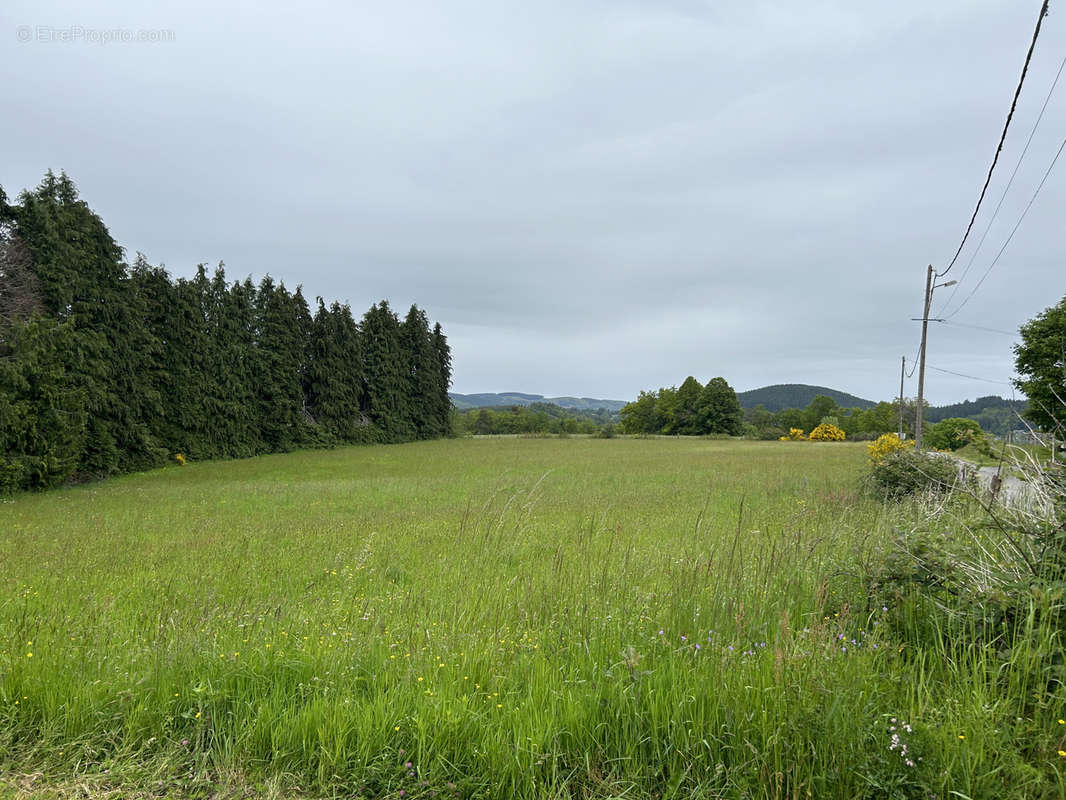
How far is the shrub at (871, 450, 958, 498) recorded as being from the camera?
429 inches

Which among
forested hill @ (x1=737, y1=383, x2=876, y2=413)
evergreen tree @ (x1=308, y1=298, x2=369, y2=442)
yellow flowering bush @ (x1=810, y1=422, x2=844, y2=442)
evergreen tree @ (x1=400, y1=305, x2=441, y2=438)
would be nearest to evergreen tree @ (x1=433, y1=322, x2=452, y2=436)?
evergreen tree @ (x1=400, y1=305, x2=441, y2=438)

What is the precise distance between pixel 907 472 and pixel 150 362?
97.9 ft

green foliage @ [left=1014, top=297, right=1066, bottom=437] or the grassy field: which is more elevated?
green foliage @ [left=1014, top=297, right=1066, bottom=437]

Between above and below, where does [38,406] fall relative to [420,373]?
below

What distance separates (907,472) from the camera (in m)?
11.5

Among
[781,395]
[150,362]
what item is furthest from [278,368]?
[781,395]

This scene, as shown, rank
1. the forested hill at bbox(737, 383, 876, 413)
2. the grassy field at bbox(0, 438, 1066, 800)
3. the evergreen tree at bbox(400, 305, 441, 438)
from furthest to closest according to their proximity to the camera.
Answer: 1. the forested hill at bbox(737, 383, 876, 413)
2. the evergreen tree at bbox(400, 305, 441, 438)
3. the grassy field at bbox(0, 438, 1066, 800)

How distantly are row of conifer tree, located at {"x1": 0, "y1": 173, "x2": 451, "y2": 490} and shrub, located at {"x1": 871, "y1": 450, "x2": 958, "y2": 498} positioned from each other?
80.8 ft

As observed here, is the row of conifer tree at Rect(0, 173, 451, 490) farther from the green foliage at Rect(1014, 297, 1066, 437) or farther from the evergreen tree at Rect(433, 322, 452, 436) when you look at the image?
the green foliage at Rect(1014, 297, 1066, 437)

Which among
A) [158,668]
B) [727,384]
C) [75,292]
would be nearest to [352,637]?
[158,668]

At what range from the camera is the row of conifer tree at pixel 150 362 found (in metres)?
17.1

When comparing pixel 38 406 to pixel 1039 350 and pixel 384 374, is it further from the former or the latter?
pixel 1039 350

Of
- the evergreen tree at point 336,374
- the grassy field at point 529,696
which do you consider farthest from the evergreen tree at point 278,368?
the grassy field at point 529,696

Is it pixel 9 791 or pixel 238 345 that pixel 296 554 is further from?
pixel 238 345
